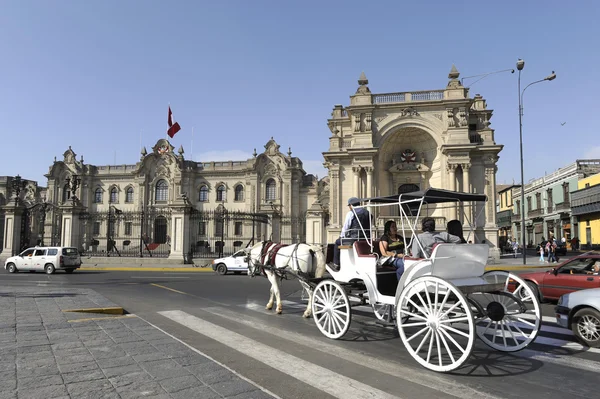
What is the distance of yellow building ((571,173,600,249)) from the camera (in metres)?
36.6

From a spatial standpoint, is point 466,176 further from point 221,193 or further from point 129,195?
point 129,195

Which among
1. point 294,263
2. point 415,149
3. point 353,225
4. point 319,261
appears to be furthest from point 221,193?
point 353,225

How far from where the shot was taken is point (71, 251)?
67.4 ft

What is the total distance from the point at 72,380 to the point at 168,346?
153 cm

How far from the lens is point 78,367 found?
451 centimetres

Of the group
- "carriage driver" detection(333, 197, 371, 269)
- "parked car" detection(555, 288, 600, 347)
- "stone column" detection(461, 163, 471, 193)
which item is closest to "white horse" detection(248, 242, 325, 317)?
"carriage driver" detection(333, 197, 371, 269)

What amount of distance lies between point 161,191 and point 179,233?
30.0 meters

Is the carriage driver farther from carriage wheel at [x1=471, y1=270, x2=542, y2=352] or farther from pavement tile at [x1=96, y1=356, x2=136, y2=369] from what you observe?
pavement tile at [x1=96, y1=356, x2=136, y2=369]

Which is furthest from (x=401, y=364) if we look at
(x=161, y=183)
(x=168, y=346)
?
Answer: (x=161, y=183)

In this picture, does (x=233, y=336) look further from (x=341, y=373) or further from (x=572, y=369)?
(x=572, y=369)

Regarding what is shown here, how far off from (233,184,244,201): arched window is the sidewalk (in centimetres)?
4300

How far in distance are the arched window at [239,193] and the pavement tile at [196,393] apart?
46809 mm

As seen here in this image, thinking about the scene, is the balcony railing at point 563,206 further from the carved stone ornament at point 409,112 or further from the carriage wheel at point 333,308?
the carriage wheel at point 333,308

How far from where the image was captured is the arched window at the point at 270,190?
1909 inches
